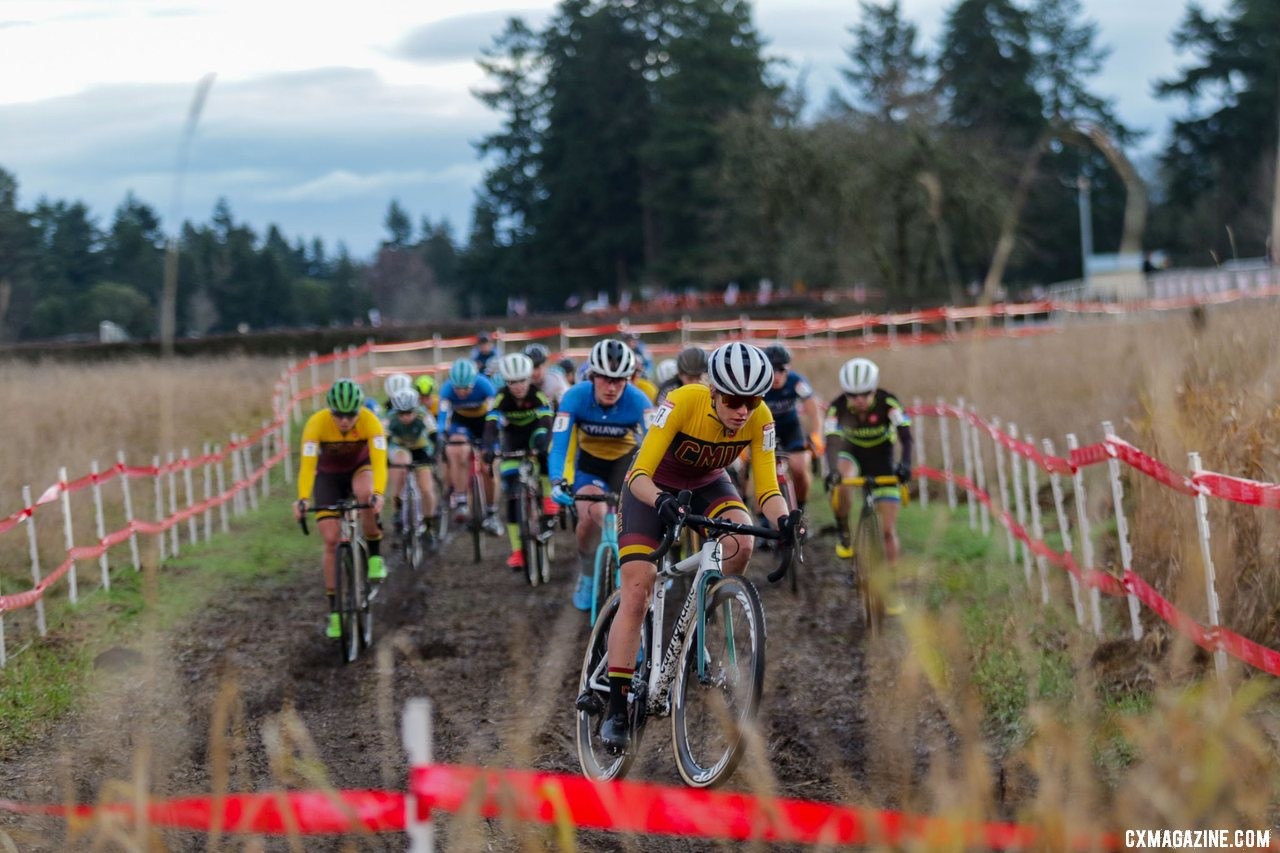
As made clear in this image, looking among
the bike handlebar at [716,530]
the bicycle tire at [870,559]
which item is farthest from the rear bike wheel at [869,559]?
the bike handlebar at [716,530]

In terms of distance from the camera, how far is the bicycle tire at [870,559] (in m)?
10.2

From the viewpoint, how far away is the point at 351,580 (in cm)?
1053

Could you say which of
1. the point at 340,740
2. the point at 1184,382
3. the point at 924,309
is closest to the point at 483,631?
the point at 340,740

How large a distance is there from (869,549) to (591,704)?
4.18 m

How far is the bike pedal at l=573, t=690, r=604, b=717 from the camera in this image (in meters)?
6.89

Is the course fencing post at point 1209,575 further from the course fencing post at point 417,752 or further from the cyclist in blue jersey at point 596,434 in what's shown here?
the course fencing post at point 417,752

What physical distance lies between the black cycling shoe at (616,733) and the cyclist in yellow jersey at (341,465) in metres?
4.35

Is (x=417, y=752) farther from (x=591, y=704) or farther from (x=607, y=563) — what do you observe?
(x=607, y=563)

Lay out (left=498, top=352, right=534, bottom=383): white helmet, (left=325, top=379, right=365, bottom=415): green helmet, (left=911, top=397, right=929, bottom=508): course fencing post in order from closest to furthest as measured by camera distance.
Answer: (left=325, top=379, right=365, bottom=415): green helmet, (left=498, top=352, right=534, bottom=383): white helmet, (left=911, top=397, right=929, bottom=508): course fencing post

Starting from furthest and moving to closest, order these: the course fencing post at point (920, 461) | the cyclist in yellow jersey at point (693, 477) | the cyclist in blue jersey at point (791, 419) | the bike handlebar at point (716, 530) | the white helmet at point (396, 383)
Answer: the course fencing post at point (920, 461) → the white helmet at point (396, 383) → the cyclist in blue jersey at point (791, 419) → the cyclist in yellow jersey at point (693, 477) → the bike handlebar at point (716, 530)

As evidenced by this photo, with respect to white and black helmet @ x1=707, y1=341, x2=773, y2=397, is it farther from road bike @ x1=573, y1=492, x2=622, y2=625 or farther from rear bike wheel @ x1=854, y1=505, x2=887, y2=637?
rear bike wheel @ x1=854, y1=505, x2=887, y2=637

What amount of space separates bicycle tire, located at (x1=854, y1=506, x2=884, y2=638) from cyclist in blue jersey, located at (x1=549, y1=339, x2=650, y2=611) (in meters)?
1.89

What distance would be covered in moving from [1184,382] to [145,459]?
571 inches

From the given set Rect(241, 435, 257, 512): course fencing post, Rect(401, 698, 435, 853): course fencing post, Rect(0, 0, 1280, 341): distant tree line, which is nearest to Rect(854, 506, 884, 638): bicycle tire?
Rect(401, 698, 435, 853): course fencing post
